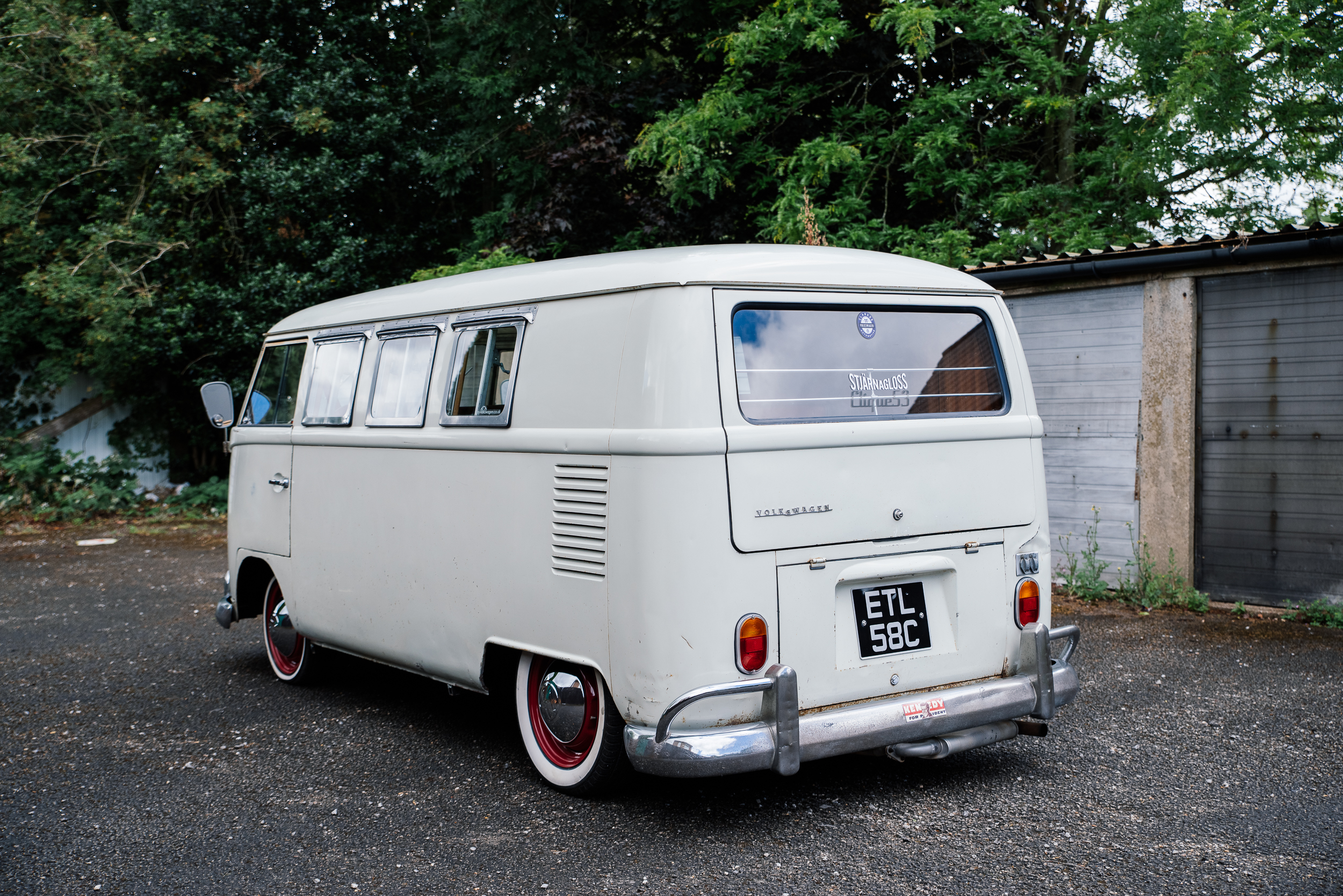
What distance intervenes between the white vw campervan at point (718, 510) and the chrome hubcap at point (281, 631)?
1.37 meters

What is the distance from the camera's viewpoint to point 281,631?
6387mm

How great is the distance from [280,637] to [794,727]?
12.6 ft

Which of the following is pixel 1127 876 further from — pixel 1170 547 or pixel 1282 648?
pixel 1170 547

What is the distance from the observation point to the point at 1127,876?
346cm

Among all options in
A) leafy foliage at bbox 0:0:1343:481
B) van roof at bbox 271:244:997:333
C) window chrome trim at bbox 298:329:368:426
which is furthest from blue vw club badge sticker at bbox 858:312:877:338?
leafy foliage at bbox 0:0:1343:481

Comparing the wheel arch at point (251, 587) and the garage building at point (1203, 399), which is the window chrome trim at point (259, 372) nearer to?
the wheel arch at point (251, 587)

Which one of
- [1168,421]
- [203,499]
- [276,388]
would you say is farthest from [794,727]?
[203,499]

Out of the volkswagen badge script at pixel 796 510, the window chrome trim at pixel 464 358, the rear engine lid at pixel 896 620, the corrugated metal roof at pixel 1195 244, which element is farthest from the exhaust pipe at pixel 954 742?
the corrugated metal roof at pixel 1195 244

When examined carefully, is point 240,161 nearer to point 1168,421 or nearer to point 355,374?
point 355,374

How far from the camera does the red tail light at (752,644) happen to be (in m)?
3.78

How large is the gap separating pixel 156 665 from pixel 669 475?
4.85m

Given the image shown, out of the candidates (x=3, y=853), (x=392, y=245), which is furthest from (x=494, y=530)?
(x=392, y=245)

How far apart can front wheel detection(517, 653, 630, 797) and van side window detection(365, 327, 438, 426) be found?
130 cm

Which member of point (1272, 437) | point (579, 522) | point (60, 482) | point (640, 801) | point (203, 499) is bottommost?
point (640, 801)
